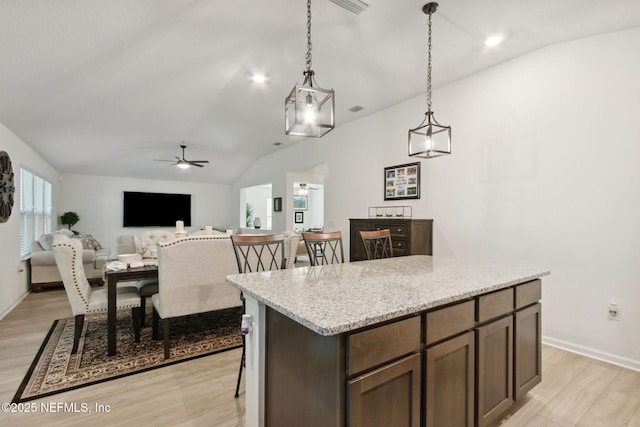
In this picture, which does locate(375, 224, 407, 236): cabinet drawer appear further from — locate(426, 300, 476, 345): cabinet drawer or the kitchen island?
locate(426, 300, 476, 345): cabinet drawer

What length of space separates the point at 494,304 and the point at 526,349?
0.56 metres

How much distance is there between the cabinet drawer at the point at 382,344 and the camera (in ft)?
3.37

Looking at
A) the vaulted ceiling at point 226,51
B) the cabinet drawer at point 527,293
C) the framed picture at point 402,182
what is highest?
the vaulted ceiling at point 226,51

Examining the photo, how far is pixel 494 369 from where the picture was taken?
1.65 m

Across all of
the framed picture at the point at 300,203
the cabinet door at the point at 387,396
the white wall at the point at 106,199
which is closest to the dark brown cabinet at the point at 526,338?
the cabinet door at the point at 387,396

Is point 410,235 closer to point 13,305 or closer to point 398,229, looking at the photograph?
point 398,229

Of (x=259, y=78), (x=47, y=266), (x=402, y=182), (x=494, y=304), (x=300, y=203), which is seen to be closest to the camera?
(x=494, y=304)

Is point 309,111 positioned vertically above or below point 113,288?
above

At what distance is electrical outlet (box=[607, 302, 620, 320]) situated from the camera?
8.48ft

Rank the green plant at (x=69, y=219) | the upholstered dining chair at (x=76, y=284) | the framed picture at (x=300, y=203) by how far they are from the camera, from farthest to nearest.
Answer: the framed picture at (x=300, y=203)
the green plant at (x=69, y=219)
the upholstered dining chair at (x=76, y=284)

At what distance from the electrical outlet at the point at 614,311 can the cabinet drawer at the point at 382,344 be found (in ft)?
8.28

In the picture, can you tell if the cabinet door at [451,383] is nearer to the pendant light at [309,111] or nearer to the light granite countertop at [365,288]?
the light granite countertop at [365,288]

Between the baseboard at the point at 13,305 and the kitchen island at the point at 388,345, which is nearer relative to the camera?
the kitchen island at the point at 388,345

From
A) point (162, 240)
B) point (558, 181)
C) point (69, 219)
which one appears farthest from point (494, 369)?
point (69, 219)
